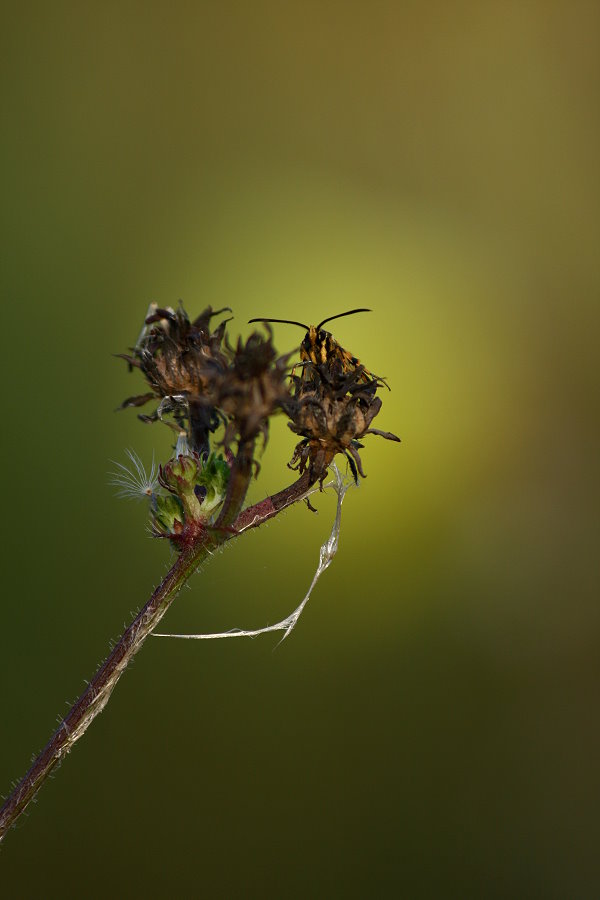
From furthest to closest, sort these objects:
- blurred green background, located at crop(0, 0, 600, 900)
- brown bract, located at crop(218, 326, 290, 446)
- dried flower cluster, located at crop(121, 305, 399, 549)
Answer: blurred green background, located at crop(0, 0, 600, 900) < dried flower cluster, located at crop(121, 305, 399, 549) < brown bract, located at crop(218, 326, 290, 446)

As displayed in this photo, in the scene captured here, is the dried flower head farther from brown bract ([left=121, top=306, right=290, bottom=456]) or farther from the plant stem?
the plant stem

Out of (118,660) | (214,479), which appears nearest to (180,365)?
(214,479)

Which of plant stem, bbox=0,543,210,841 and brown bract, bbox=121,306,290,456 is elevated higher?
brown bract, bbox=121,306,290,456

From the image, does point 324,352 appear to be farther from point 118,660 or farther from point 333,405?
point 118,660

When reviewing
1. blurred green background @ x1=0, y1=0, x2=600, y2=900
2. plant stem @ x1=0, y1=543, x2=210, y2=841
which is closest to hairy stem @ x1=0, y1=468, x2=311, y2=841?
plant stem @ x1=0, y1=543, x2=210, y2=841

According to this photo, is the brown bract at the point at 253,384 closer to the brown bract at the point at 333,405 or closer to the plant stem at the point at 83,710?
the brown bract at the point at 333,405

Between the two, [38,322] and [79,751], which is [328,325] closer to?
[38,322]

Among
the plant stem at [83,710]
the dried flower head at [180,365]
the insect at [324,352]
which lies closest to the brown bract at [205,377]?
the dried flower head at [180,365]

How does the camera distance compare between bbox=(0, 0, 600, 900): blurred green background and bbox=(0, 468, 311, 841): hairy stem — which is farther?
bbox=(0, 0, 600, 900): blurred green background
